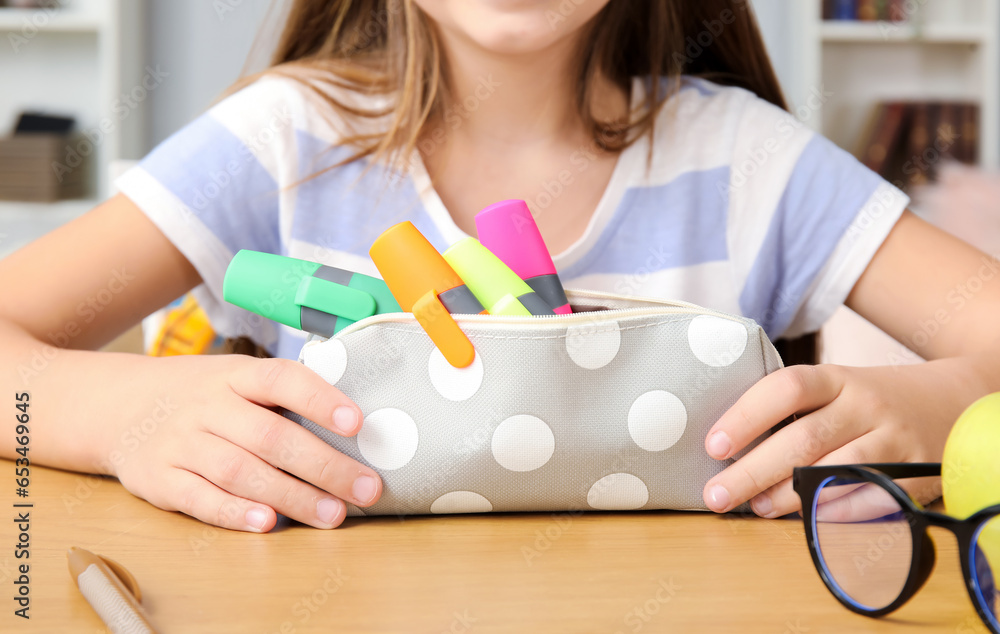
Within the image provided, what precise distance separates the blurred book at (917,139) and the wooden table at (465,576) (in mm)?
1740

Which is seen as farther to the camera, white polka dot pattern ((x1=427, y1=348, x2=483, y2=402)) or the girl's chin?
the girl's chin

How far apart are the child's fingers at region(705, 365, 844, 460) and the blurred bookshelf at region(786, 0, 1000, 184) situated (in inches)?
60.6

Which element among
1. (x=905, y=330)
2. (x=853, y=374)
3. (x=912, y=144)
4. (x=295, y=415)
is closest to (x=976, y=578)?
(x=853, y=374)

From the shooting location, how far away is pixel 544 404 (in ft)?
1.18

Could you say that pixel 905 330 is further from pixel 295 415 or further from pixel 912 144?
pixel 912 144

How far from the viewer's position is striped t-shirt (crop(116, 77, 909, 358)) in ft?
2.15

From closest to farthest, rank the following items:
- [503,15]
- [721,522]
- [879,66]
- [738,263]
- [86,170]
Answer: [721,522] → [503,15] → [738,263] → [86,170] → [879,66]

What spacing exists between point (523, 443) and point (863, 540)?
139mm

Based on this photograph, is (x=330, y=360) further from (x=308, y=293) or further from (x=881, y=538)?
(x=881, y=538)

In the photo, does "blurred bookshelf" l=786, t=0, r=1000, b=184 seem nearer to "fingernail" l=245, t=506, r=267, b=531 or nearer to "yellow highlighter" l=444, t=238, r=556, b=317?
"yellow highlighter" l=444, t=238, r=556, b=317

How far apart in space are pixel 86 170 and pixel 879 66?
1814mm

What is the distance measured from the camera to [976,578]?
0.86 ft

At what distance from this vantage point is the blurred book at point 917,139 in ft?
6.11

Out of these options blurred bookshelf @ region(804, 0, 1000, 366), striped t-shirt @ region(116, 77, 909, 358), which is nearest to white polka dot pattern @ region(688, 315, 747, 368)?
striped t-shirt @ region(116, 77, 909, 358)
